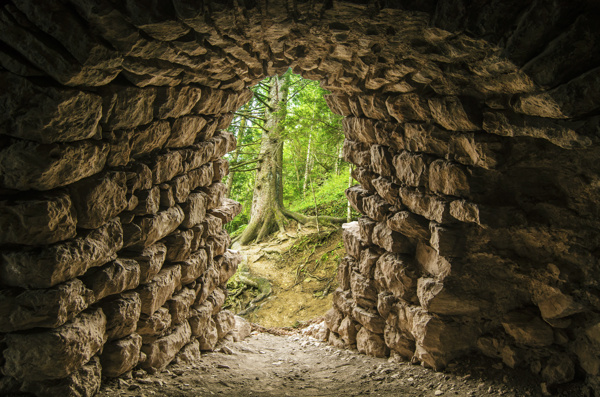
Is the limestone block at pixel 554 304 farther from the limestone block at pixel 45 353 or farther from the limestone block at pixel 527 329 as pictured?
the limestone block at pixel 45 353

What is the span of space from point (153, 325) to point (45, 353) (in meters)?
1.26

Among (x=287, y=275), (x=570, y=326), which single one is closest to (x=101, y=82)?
(x=570, y=326)

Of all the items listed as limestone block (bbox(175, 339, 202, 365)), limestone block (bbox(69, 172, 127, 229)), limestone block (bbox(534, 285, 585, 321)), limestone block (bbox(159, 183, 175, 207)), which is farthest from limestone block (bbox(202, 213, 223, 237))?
limestone block (bbox(534, 285, 585, 321))

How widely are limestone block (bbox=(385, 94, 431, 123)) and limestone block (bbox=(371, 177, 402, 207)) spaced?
2.57 feet

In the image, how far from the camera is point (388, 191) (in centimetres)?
480

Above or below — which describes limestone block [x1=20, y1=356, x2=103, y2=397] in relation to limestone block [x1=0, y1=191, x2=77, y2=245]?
below

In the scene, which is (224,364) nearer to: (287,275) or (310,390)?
(310,390)

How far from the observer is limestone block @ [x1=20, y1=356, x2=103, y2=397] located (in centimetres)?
273

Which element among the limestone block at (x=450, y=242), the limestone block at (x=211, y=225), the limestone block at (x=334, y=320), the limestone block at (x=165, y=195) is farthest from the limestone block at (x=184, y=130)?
the limestone block at (x=334, y=320)

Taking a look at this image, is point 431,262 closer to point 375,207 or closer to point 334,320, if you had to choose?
point 375,207

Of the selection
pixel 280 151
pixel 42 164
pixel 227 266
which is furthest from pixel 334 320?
pixel 280 151

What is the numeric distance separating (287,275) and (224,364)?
499 centimetres

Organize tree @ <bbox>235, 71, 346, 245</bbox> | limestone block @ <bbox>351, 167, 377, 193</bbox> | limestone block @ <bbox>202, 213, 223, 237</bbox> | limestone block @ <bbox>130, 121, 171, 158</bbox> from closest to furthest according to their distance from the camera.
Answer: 1. limestone block @ <bbox>130, 121, 171, 158</bbox>
2. limestone block @ <bbox>202, 213, 223, 237</bbox>
3. limestone block @ <bbox>351, 167, 377, 193</bbox>
4. tree @ <bbox>235, 71, 346, 245</bbox>

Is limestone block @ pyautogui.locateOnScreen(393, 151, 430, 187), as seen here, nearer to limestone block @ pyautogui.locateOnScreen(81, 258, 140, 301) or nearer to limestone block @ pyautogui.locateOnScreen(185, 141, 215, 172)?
limestone block @ pyautogui.locateOnScreen(185, 141, 215, 172)
